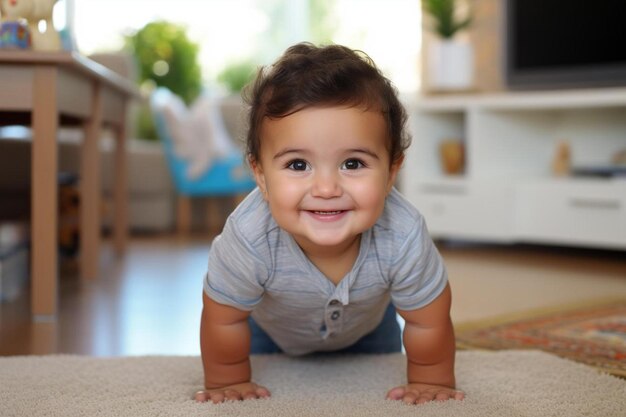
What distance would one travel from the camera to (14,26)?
6.13 ft

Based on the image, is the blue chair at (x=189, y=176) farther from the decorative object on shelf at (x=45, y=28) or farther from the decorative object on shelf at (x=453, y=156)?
the decorative object on shelf at (x=45, y=28)

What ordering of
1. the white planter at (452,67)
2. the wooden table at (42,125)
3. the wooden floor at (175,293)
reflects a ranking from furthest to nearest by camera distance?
the white planter at (452,67) < the wooden table at (42,125) < the wooden floor at (175,293)

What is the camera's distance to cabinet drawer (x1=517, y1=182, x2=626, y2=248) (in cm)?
277

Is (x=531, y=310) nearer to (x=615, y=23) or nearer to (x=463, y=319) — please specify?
(x=463, y=319)

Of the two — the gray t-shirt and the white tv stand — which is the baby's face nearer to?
the gray t-shirt

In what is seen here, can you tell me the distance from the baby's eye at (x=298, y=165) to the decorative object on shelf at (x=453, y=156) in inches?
95.3

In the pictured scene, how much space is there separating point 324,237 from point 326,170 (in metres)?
0.09

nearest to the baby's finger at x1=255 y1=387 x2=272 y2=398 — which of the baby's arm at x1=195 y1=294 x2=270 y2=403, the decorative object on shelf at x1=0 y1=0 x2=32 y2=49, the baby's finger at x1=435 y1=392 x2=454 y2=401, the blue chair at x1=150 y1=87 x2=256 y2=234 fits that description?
the baby's arm at x1=195 y1=294 x2=270 y2=403

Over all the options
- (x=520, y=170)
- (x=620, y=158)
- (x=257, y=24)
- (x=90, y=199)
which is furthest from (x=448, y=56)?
(x=257, y=24)

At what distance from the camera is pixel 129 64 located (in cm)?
369

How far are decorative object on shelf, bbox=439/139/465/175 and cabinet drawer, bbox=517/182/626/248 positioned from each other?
0.40 metres

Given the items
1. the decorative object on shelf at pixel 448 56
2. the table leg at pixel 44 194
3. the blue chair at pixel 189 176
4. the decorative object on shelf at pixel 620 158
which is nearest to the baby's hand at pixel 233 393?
the table leg at pixel 44 194

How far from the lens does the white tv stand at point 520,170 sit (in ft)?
9.39

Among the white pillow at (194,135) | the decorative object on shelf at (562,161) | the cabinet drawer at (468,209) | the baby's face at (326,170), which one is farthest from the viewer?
the white pillow at (194,135)
